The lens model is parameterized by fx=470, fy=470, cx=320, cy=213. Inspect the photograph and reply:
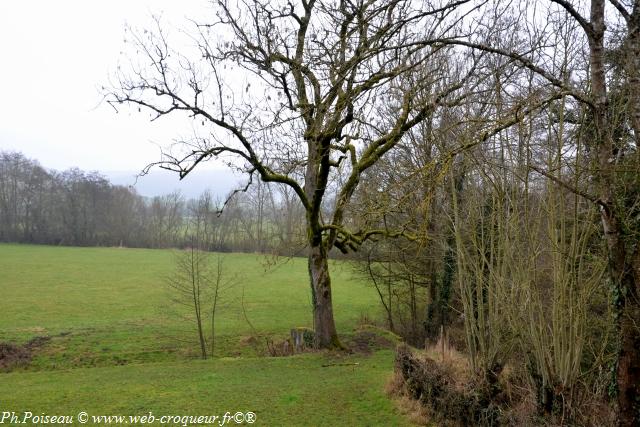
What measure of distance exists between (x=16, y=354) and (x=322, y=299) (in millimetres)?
12393

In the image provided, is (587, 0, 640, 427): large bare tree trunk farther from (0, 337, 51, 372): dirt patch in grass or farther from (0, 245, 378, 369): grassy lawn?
(0, 337, 51, 372): dirt patch in grass

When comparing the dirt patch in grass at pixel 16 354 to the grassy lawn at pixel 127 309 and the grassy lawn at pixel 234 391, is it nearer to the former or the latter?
the grassy lawn at pixel 127 309

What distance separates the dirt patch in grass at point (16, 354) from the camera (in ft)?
54.5

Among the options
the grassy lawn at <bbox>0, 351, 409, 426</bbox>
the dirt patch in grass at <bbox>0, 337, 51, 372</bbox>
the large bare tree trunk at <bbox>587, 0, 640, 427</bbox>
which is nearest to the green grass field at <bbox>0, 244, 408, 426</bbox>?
the grassy lawn at <bbox>0, 351, 409, 426</bbox>

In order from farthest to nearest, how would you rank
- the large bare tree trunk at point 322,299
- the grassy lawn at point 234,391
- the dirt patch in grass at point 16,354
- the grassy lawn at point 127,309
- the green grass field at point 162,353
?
the grassy lawn at point 127,309 < the dirt patch in grass at point 16,354 < the large bare tree trunk at point 322,299 < the green grass field at point 162,353 < the grassy lawn at point 234,391

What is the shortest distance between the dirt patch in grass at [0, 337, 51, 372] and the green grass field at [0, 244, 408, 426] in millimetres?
379

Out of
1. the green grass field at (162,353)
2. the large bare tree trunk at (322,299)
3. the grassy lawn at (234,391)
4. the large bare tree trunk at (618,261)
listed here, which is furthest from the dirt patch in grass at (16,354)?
the large bare tree trunk at (618,261)

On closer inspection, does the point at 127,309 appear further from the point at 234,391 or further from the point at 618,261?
the point at 618,261

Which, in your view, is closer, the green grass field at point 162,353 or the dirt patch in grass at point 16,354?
the green grass field at point 162,353

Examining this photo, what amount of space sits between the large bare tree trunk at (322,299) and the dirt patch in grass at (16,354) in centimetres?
1122

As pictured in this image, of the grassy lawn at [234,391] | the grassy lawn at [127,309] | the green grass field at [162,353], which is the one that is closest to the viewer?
the grassy lawn at [234,391]

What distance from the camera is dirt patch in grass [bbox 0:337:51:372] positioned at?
16.6 m

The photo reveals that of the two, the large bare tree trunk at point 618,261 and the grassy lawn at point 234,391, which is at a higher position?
the large bare tree trunk at point 618,261

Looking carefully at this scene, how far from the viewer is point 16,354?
17562 millimetres
